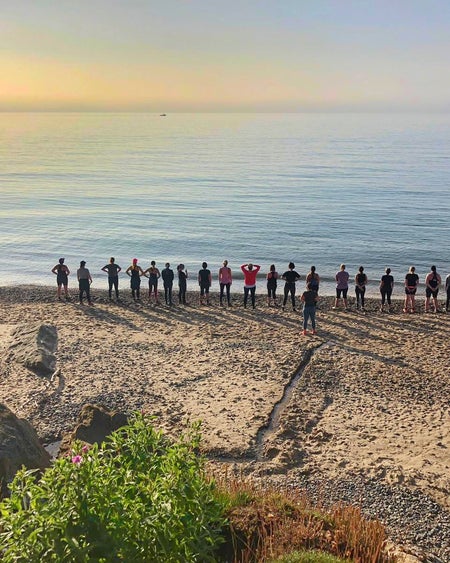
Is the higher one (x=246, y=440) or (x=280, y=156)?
(x=280, y=156)

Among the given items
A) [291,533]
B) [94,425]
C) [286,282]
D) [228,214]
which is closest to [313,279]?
[286,282]

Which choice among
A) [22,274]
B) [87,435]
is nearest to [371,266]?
[22,274]

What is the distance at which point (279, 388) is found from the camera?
585 inches

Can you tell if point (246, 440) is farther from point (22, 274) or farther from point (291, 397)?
point (22, 274)

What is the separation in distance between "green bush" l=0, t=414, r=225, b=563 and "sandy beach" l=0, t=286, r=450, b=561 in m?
4.50

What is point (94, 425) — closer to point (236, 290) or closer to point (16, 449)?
point (16, 449)

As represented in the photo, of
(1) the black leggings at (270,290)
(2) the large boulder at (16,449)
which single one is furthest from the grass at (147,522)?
(1) the black leggings at (270,290)

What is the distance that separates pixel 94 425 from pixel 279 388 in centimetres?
527

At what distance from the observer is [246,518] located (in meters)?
7.78

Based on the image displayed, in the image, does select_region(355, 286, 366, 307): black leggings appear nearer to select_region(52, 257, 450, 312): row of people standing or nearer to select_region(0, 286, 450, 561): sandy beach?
select_region(52, 257, 450, 312): row of people standing

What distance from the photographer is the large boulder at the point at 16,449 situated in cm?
902

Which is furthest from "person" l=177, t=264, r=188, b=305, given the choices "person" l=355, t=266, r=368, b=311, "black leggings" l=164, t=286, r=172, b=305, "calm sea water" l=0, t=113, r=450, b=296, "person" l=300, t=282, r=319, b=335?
"calm sea water" l=0, t=113, r=450, b=296

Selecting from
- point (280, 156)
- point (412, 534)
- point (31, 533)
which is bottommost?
point (412, 534)

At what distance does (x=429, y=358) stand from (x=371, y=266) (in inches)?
675
